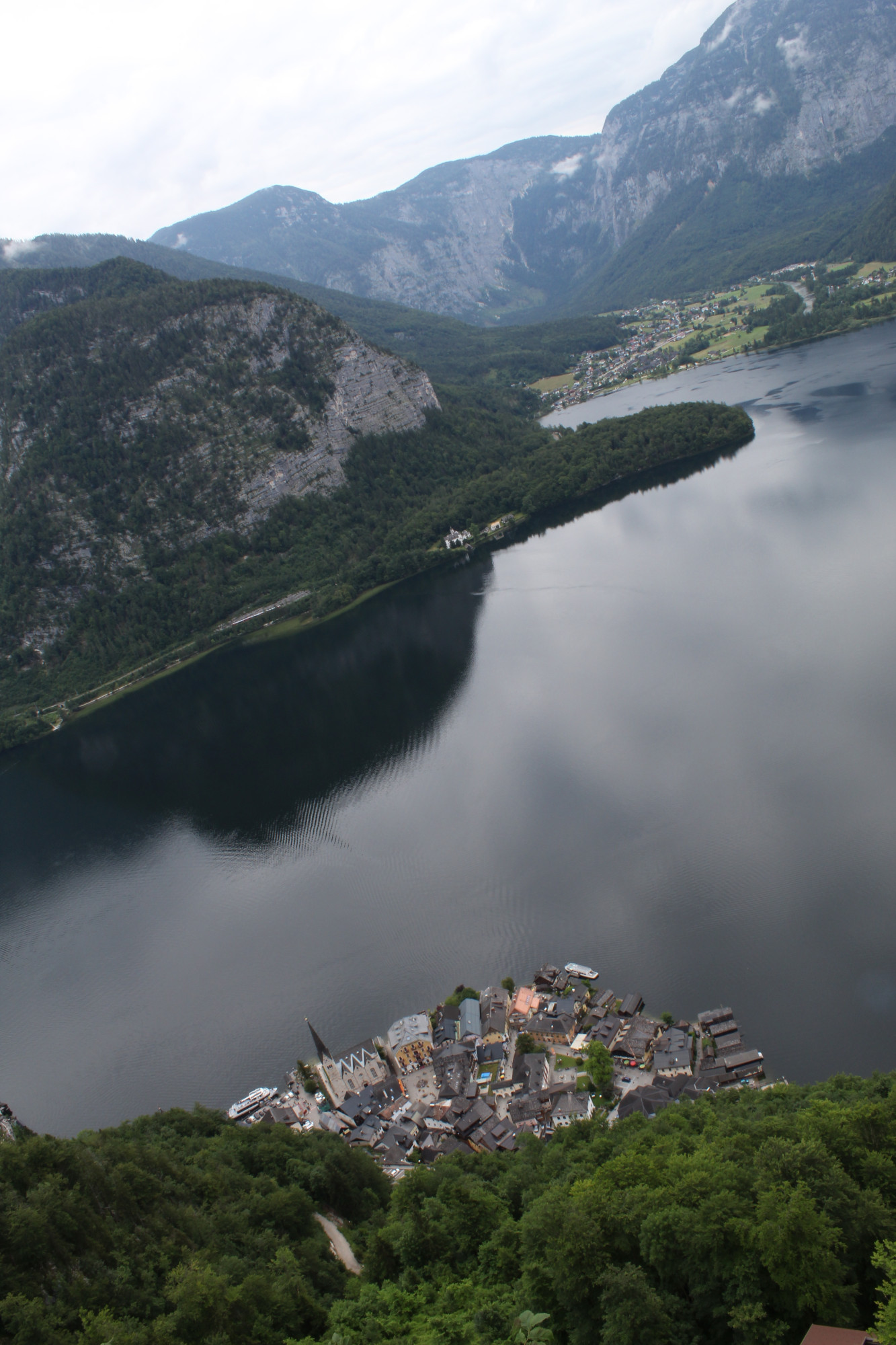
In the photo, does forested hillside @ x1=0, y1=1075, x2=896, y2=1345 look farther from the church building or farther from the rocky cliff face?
the rocky cliff face

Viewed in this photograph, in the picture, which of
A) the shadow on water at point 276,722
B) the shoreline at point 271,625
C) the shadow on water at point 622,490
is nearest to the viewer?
the shadow on water at point 276,722

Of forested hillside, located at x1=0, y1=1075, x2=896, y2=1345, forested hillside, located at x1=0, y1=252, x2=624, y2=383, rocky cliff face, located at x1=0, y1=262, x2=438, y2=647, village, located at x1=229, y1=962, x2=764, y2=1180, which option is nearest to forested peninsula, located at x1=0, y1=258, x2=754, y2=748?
rocky cliff face, located at x1=0, y1=262, x2=438, y2=647

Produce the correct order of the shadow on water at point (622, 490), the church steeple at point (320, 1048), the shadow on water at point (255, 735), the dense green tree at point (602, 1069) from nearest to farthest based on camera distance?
the dense green tree at point (602, 1069), the church steeple at point (320, 1048), the shadow on water at point (255, 735), the shadow on water at point (622, 490)

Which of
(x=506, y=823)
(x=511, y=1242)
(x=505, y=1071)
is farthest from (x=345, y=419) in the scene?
(x=511, y=1242)

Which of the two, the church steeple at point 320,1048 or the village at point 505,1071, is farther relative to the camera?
the church steeple at point 320,1048

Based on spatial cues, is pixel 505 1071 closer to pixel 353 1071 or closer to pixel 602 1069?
pixel 602 1069

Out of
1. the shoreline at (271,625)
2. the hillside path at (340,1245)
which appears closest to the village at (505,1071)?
the hillside path at (340,1245)

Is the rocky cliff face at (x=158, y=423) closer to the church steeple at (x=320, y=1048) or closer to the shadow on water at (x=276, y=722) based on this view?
the shadow on water at (x=276, y=722)

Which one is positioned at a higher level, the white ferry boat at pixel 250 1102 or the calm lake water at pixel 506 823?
the calm lake water at pixel 506 823

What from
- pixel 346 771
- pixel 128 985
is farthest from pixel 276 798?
pixel 128 985
